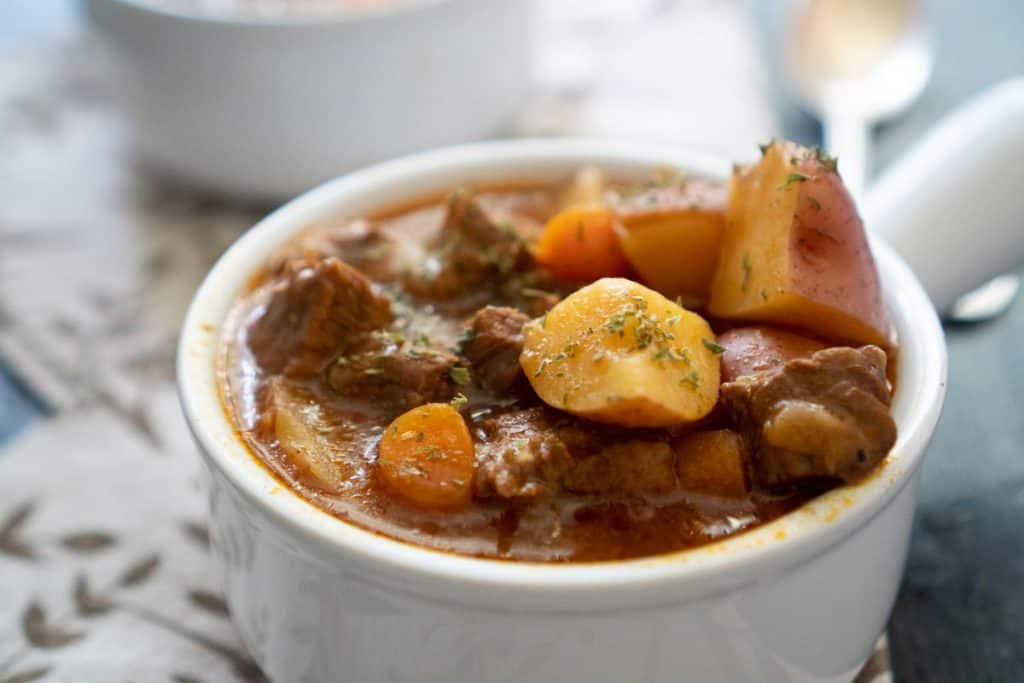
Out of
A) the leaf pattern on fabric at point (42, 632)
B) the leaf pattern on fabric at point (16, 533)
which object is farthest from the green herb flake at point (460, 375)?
the leaf pattern on fabric at point (16, 533)

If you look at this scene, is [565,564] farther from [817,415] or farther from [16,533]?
[16,533]

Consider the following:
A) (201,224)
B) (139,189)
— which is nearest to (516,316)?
(201,224)

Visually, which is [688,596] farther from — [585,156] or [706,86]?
[706,86]

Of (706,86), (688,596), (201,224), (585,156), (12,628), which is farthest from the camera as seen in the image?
(706,86)

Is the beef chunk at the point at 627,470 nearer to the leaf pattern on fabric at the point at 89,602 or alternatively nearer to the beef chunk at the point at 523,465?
the beef chunk at the point at 523,465

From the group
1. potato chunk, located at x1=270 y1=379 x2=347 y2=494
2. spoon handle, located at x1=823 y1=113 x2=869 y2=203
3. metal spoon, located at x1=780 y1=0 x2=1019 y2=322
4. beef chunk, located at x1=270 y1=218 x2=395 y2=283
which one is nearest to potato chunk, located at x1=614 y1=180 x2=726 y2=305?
beef chunk, located at x1=270 y1=218 x2=395 y2=283
